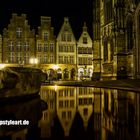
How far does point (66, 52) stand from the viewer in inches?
2702

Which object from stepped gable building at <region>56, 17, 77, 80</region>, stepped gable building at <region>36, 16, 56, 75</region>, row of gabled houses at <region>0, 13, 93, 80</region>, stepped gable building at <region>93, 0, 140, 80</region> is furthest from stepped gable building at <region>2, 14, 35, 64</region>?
stepped gable building at <region>93, 0, 140, 80</region>

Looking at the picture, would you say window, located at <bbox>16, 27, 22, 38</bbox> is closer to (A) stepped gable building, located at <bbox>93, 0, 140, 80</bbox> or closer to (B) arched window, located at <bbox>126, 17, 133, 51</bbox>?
(A) stepped gable building, located at <bbox>93, 0, 140, 80</bbox>

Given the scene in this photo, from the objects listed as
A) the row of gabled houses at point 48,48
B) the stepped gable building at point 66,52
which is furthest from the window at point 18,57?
the stepped gable building at point 66,52

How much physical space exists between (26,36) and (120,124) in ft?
195

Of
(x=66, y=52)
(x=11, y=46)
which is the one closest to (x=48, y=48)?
(x=66, y=52)

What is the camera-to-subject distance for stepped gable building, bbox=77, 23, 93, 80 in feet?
227

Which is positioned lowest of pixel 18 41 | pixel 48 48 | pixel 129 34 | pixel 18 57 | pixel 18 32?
pixel 18 57

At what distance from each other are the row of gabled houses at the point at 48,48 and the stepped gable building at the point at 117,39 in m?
19.3

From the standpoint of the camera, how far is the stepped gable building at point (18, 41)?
2547 inches

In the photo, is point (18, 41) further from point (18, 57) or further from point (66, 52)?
point (66, 52)

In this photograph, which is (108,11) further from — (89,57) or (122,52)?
(89,57)

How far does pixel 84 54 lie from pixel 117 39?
1207 inches

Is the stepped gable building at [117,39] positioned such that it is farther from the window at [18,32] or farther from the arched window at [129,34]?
the window at [18,32]

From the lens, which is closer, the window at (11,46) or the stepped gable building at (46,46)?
the window at (11,46)
